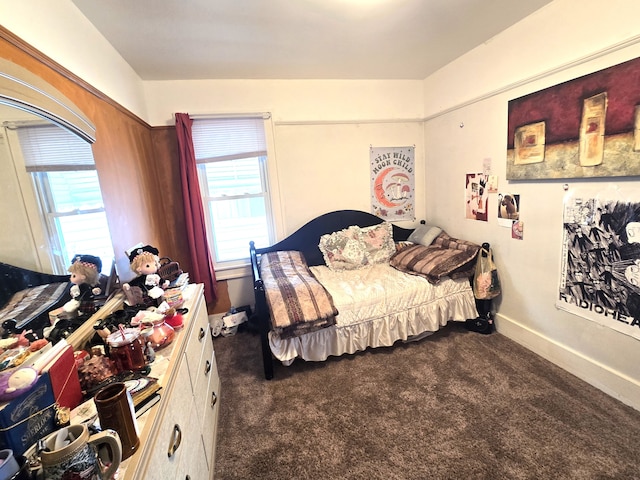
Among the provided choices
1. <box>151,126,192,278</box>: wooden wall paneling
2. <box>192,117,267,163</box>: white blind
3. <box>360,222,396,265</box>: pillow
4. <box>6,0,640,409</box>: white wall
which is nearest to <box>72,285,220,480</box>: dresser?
<box>151,126,192,278</box>: wooden wall paneling

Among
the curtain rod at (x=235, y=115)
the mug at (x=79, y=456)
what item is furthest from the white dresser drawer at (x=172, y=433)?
the curtain rod at (x=235, y=115)

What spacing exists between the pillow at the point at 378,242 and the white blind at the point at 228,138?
1359mm

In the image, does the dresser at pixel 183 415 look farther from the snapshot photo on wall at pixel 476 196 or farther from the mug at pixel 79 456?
the snapshot photo on wall at pixel 476 196

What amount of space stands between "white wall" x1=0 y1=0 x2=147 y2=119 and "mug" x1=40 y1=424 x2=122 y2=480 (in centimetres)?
144

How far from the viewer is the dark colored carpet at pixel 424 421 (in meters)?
1.42

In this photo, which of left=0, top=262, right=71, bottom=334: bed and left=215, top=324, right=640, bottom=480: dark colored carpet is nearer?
left=0, top=262, right=71, bottom=334: bed

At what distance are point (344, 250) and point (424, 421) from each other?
5.24 feet

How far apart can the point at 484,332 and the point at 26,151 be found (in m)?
3.10

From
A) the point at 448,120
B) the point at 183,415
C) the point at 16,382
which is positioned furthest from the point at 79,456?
the point at 448,120

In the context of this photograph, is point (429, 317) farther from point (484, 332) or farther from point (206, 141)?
point (206, 141)

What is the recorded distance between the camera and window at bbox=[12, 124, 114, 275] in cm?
107

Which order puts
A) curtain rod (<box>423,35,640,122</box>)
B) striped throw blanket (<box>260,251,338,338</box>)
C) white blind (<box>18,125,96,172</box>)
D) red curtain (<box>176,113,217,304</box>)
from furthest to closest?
red curtain (<box>176,113,217,304</box>), striped throw blanket (<box>260,251,338,338</box>), curtain rod (<box>423,35,640,122</box>), white blind (<box>18,125,96,172</box>)

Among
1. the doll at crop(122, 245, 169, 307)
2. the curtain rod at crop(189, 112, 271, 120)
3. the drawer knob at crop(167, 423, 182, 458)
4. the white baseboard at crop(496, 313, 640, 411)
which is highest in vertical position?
the curtain rod at crop(189, 112, 271, 120)

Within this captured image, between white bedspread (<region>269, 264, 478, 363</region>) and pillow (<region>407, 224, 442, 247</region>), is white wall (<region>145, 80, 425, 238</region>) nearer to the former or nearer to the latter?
pillow (<region>407, 224, 442, 247</region>)
